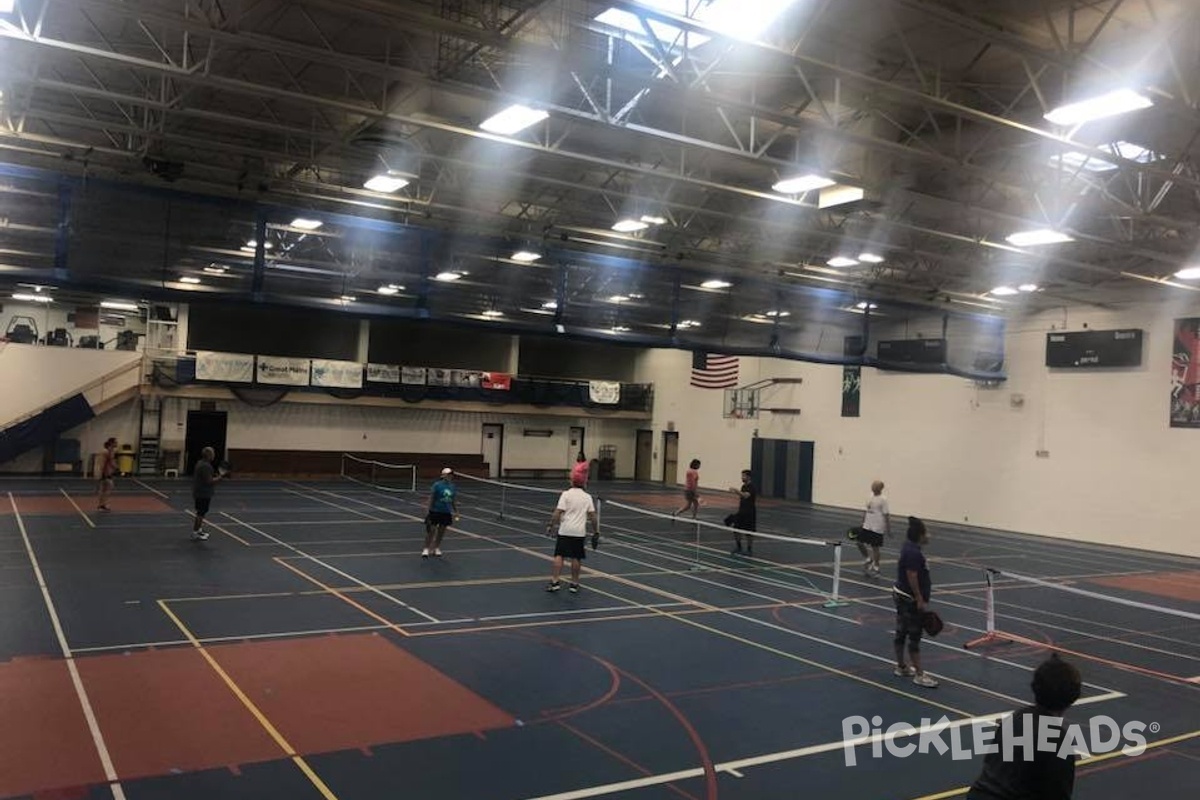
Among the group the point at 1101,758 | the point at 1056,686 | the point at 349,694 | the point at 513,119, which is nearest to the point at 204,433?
the point at 513,119

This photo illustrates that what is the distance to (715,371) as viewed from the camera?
4044 cm

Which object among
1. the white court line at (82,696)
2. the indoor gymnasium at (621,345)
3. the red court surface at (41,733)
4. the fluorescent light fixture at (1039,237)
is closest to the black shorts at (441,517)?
the indoor gymnasium at (621,345)

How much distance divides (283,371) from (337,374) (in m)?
2.27

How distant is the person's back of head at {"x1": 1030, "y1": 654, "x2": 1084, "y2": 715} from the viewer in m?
3.70

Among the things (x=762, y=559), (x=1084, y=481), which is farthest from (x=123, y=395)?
(x=1084, y=481)

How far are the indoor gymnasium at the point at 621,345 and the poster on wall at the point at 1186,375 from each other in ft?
0.37

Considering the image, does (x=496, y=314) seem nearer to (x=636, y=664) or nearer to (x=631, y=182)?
(x=631, y=182)

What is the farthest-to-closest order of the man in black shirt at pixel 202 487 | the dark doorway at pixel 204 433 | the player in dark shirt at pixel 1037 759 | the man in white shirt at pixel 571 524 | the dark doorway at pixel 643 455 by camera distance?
1. the dark doorway at pixel 643 455
2. the dark doorway at pixel 204 433
3. the man in black shirt at pixel 202 487
4. the man in white shirt at pixel 571 524
5. the player in dark shirt at pixel 1037 759

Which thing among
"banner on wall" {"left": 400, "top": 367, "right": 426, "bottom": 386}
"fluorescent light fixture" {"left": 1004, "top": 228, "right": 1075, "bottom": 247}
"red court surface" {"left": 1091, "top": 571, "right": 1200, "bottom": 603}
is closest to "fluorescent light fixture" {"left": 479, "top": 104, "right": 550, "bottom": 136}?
"fluorescent light fixture" {"left": 1004, "top": 228, "right": 1075, "bottom": 247}

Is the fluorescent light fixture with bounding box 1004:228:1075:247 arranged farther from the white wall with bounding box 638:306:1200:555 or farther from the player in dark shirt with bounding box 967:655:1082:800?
the player in dark shirt with bounding box 967:655:1082:800

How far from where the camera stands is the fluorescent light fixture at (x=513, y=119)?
45.0 feet

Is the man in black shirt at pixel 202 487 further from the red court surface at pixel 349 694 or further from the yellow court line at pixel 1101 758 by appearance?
the yellow court line at pixel 1101 758

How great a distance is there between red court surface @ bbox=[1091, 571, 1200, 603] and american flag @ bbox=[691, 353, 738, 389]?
20.6 metres

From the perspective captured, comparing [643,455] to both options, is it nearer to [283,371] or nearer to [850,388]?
[850,388]
